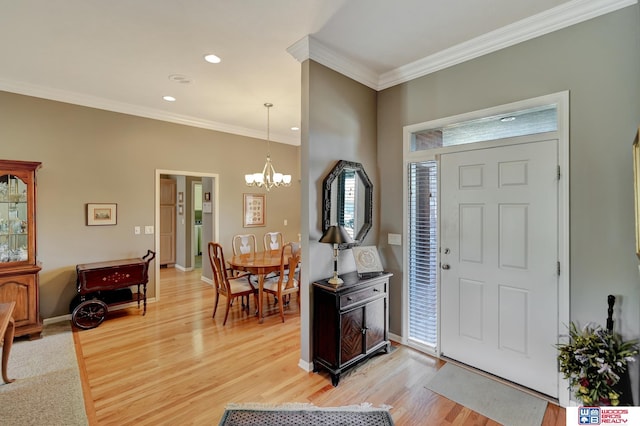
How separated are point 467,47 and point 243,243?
4162 millimetres

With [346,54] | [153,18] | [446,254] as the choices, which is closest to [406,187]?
[446,254]

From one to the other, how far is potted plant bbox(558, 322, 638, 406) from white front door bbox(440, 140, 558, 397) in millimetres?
329

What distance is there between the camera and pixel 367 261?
3.02 metres

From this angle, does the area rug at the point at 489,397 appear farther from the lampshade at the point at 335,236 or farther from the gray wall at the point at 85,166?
the gray wall at the point at 85,166

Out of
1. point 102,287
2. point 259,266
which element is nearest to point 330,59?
point 259,266

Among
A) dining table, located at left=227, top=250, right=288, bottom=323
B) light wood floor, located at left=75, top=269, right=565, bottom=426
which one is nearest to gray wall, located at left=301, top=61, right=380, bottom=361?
light wood floor, located at left=75, top=269, right=565, bottom=426

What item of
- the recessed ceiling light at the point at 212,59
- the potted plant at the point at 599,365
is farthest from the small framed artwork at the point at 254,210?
the potted plant at the point at 599,365

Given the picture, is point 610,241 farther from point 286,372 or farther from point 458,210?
point 286,372

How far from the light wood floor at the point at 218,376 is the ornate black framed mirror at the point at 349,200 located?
49.4 inches

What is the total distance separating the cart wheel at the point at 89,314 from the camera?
11.9 feet

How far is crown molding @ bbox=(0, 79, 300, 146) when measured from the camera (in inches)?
140

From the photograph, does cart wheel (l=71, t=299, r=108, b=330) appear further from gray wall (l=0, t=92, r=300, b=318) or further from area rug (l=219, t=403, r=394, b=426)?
area rug (l=219, t=403, r=394, b=426)

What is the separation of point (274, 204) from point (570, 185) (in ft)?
16.1

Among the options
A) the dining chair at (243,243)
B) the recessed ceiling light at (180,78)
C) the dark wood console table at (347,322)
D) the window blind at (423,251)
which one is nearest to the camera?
the dark wood console table at (347,322)
